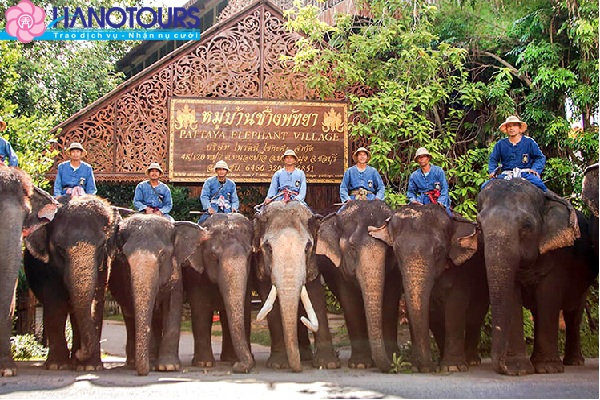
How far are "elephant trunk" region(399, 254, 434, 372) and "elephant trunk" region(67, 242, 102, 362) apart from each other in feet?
9.92

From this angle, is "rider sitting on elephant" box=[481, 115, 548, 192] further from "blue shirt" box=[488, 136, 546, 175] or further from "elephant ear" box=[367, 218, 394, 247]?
"elephant ear" box=[367, 218, 394, 247]

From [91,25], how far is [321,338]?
40.0 feet

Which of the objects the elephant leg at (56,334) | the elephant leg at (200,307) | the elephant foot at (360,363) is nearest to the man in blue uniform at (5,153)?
the elephant leg at (56,334)

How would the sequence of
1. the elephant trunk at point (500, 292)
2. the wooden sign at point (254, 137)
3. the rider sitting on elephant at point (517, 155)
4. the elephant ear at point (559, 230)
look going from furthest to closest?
the wooden sign at point (254, 137) < the rider sitting on elephant at point (517, 155) < the elephant ear at point (559, 230) < the elephant trunk at point (500, 292)

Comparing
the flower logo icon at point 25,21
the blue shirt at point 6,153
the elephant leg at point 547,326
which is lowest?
the elephant leg at point 547,326

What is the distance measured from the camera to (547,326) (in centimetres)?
854

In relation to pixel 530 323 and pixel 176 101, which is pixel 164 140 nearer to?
pixel 176 101

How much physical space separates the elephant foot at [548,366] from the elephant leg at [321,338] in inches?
77.9

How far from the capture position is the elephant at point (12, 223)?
300 inches

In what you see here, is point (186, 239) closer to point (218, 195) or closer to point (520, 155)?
point (218, 195)

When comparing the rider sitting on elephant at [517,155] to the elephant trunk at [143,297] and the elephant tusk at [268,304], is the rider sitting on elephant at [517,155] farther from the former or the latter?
the elephant trunk at [143,297]

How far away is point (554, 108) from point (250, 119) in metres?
4.50

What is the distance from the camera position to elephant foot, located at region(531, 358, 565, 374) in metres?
8.27

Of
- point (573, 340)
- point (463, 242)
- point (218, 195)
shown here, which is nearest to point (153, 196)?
point (218, 195)
